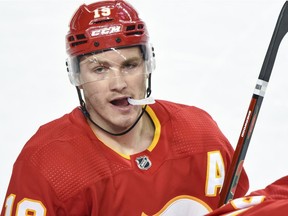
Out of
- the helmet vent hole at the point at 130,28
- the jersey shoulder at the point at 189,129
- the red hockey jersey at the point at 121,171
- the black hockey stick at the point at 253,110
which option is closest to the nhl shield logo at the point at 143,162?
A: the red hockey jersey at the point at 121,171

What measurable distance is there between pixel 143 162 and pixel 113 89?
0.82ft

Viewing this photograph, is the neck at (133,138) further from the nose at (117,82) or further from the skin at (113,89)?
the nose at (117,82)

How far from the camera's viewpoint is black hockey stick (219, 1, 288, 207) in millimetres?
2018

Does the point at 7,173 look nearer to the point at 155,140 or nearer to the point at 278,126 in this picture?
the point at 155,140

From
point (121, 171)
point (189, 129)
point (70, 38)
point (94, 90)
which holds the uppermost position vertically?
point (70, 38)

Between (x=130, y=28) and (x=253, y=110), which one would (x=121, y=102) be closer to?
(x=130, y=28)

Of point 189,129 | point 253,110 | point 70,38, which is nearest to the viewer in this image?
point 253,110

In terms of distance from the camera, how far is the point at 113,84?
2156 mm

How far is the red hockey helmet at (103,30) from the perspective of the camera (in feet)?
7.11

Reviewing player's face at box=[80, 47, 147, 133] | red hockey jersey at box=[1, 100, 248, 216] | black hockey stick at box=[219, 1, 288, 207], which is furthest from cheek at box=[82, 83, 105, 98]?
black hockey stick at box=[219, 1, 288, 207]

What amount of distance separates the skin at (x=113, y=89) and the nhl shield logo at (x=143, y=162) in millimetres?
49

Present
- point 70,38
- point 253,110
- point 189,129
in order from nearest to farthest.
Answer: point 253,110 < point 70,38 < point 189,129

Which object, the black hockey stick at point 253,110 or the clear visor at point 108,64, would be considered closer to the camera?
the black hockey stick at point 253,110

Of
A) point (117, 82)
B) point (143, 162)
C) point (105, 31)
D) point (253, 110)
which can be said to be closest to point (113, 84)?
point (117, 82)
